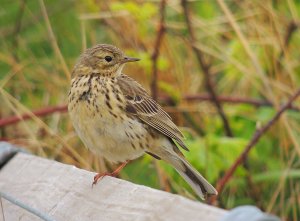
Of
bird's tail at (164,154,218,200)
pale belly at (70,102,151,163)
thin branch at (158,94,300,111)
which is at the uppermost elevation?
pale belly at (70,102,151,163)

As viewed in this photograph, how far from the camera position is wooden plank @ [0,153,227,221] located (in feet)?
9.14

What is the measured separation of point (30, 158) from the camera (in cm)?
393

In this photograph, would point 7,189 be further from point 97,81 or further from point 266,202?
point 266,202

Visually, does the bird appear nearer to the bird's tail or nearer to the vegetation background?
the bird's tail

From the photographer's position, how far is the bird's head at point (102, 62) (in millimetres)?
4797

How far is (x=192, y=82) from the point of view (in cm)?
712

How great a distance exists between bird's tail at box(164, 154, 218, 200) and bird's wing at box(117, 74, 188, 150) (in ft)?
0.40

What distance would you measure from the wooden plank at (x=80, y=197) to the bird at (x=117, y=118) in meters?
0.54

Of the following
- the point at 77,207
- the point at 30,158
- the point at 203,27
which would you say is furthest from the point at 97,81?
the point at 203,27

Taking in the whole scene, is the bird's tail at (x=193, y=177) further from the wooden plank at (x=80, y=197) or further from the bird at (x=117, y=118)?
the wooden plank at (x=80, y=197)

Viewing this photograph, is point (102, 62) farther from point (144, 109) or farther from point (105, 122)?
point (105, 122)

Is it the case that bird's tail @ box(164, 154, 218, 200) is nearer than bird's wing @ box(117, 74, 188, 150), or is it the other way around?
bird's tail @ box(164, 154, 218, 200)

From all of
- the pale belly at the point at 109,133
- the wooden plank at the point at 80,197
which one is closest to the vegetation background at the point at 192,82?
the pale belly at the point at 109,133

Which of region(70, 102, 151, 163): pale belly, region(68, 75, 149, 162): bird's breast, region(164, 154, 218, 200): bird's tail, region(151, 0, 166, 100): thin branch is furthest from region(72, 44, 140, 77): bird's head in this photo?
region(151, 0, 166, 100): thin branch
